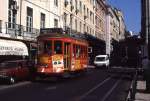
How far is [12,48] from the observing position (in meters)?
33.0

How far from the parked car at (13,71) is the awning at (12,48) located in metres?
3.46

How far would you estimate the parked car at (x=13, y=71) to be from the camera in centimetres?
2590

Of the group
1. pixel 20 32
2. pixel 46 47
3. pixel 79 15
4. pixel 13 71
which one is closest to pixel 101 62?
pixel 79 15

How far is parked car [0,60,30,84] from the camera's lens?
25897 mm

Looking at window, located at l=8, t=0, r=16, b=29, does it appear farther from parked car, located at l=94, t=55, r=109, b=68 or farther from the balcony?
parked car, located at l=94, t=55, r=109, b=68

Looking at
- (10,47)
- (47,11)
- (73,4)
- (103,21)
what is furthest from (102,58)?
(103,21)

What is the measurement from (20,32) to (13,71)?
1109 centimetres

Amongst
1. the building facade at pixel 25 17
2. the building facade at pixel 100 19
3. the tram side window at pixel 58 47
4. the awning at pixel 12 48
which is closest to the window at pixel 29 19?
the building facade at pixel 25 17

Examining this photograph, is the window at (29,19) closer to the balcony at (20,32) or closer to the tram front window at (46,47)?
the balcony at (20,32)

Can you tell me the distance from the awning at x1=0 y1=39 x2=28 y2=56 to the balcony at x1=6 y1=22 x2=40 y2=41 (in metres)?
0.99

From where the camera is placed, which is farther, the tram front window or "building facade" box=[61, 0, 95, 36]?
"building facade" box=[61, 0, 95, 36]

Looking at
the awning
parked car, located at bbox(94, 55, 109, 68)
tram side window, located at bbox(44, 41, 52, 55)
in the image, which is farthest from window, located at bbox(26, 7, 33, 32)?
parked car, located at bbox(94, 55, 109, 68)

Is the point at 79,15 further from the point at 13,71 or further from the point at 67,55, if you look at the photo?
the point at 13,71

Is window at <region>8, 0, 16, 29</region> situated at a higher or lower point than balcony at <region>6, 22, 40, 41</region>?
higher
